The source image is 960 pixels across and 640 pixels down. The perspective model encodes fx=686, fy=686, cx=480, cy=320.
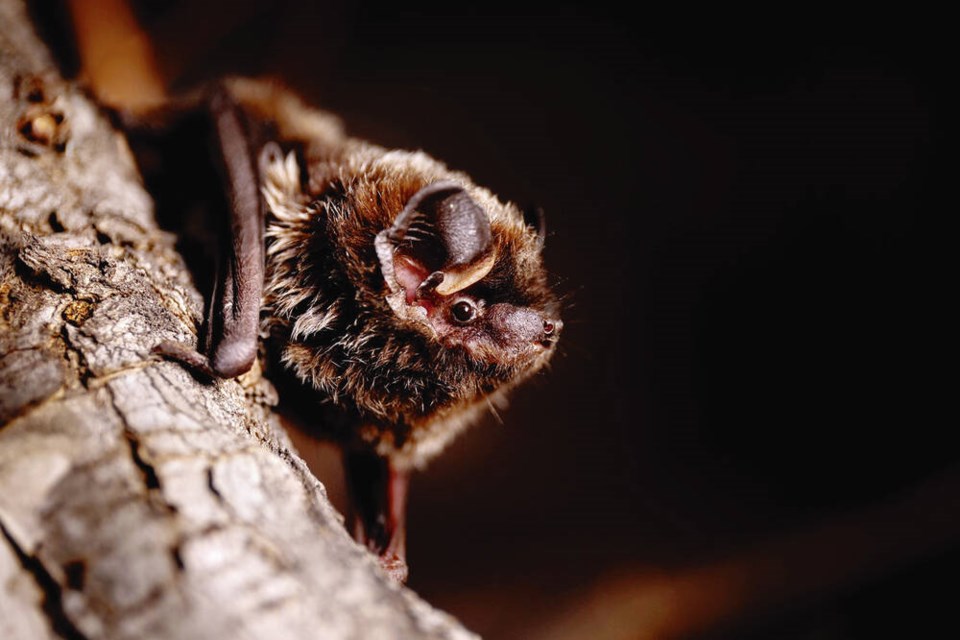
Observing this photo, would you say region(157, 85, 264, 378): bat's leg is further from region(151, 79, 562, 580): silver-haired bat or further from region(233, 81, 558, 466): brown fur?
region(233, 81, 558, 466): brown fur

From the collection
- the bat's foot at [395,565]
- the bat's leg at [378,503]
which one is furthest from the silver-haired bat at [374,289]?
the bat's foot at [395,565]

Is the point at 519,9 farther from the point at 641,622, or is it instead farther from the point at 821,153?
the point at 641,622

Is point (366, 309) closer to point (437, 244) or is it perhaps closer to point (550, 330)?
point (437, 244)

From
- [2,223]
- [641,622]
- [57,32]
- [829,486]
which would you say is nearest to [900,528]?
[829,486]

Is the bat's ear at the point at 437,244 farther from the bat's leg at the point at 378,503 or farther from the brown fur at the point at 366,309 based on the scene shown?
the bat's leg at the point at 378,503

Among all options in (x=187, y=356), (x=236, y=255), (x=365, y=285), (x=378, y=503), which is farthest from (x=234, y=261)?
(x=378, y=503)

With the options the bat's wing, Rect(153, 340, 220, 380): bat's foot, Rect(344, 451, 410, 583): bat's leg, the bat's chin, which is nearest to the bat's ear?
the bat's chin
